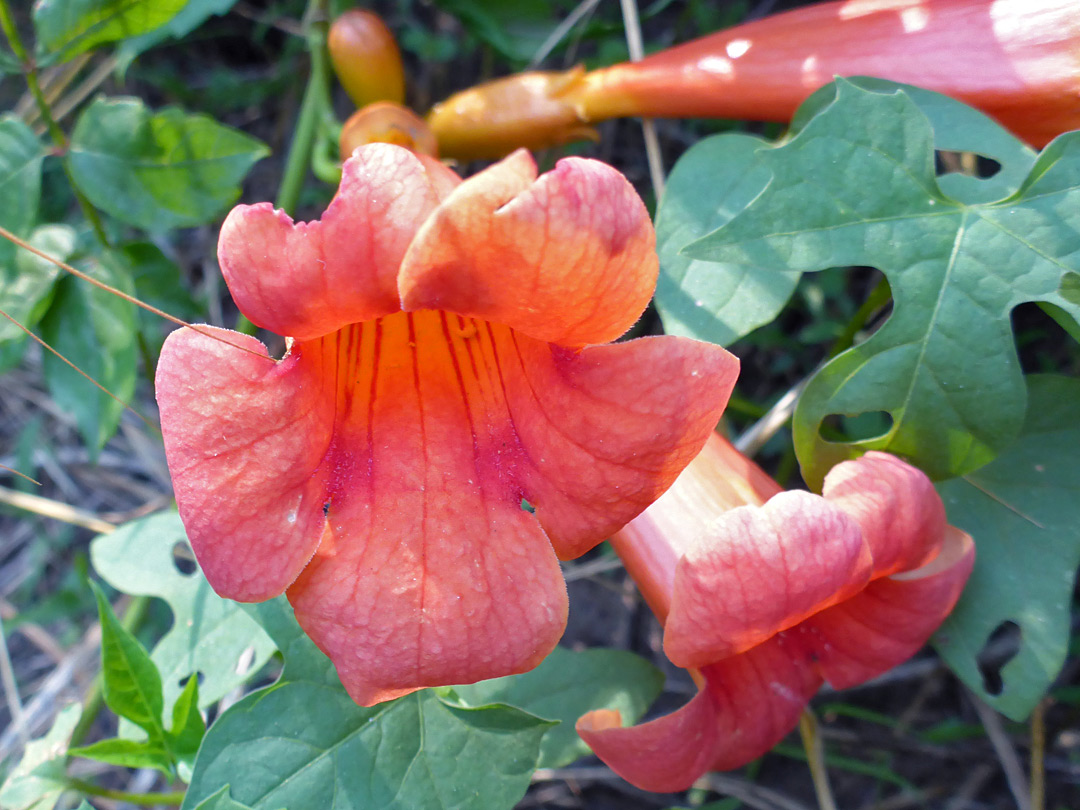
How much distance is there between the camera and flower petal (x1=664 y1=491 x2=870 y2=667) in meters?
1.54

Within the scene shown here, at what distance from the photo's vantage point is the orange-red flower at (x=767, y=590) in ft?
5.11

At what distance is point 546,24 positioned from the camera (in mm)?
3246

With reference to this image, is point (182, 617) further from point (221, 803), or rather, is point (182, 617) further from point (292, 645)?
point (221, 803)

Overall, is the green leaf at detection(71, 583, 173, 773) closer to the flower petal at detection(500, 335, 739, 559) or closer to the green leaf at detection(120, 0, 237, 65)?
the flower petal at detection(500, 335, 739, 559)

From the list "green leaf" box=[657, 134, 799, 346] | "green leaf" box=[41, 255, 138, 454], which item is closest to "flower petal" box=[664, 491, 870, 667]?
"green leaf" box=[657, 134, 799, 346]

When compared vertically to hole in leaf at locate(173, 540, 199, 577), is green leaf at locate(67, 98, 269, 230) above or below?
above

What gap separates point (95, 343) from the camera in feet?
8.46

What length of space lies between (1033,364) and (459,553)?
234 cm

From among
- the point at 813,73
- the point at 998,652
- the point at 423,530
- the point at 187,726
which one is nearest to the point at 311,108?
the point at 813,73

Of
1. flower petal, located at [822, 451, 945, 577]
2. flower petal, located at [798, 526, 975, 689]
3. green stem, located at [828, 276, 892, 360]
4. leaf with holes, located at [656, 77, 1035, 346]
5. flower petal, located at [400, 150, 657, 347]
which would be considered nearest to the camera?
flower petal, located at [400, 150, 657, 347]

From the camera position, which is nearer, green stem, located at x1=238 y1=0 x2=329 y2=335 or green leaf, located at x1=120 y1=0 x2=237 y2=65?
green leaf, located at x1=120 y1=0 x2=237 y2=65

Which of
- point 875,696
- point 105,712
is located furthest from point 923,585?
point 105,712

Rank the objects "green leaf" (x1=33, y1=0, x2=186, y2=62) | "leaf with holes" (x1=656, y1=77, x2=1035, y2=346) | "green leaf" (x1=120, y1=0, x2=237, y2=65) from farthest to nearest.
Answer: "green leaf" (x1=120, y1=0, x2=237, y2=65) → "green leaf" (x1=33, y1=0, x2=186, y2=62) → "leaf with holes" (x1=656, y1=77, x2=1035, y2=346)

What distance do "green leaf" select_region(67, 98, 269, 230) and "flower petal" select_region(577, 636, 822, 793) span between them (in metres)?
1.94
